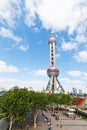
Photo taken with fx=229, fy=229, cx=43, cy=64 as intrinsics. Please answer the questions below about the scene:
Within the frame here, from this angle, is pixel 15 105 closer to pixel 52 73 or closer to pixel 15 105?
pixel 15 105

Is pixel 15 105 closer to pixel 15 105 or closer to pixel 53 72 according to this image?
pixel 15 105

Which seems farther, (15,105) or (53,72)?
(53,72)

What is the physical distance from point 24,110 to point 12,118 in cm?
304

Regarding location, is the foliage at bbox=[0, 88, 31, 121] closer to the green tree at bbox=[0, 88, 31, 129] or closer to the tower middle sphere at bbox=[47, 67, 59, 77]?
the green tree at bbox=[0, 88, 31, 129]

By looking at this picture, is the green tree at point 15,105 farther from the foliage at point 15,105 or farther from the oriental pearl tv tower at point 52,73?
the oriental pearl tv tower at point 52,73

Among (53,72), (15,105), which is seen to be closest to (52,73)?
(53,72)

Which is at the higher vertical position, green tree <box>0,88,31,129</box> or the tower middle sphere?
the tower middle sphere

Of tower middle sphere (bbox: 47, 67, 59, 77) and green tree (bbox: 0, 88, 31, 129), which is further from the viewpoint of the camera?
tower middle sphere (bbox: 47, 67, 59, 77)

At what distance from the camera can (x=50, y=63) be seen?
174 m

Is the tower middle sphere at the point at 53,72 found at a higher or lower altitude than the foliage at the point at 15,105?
higher

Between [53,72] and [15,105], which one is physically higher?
[53,72]

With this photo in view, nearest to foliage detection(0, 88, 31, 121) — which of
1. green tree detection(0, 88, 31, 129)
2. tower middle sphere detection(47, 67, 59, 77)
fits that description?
green tree detection(0, 88, 31, 129)

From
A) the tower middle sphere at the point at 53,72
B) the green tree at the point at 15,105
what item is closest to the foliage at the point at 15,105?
the green tree at the point at 15,105

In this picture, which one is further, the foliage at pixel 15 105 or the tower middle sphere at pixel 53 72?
the tower middle sphere at pixel 53 72
